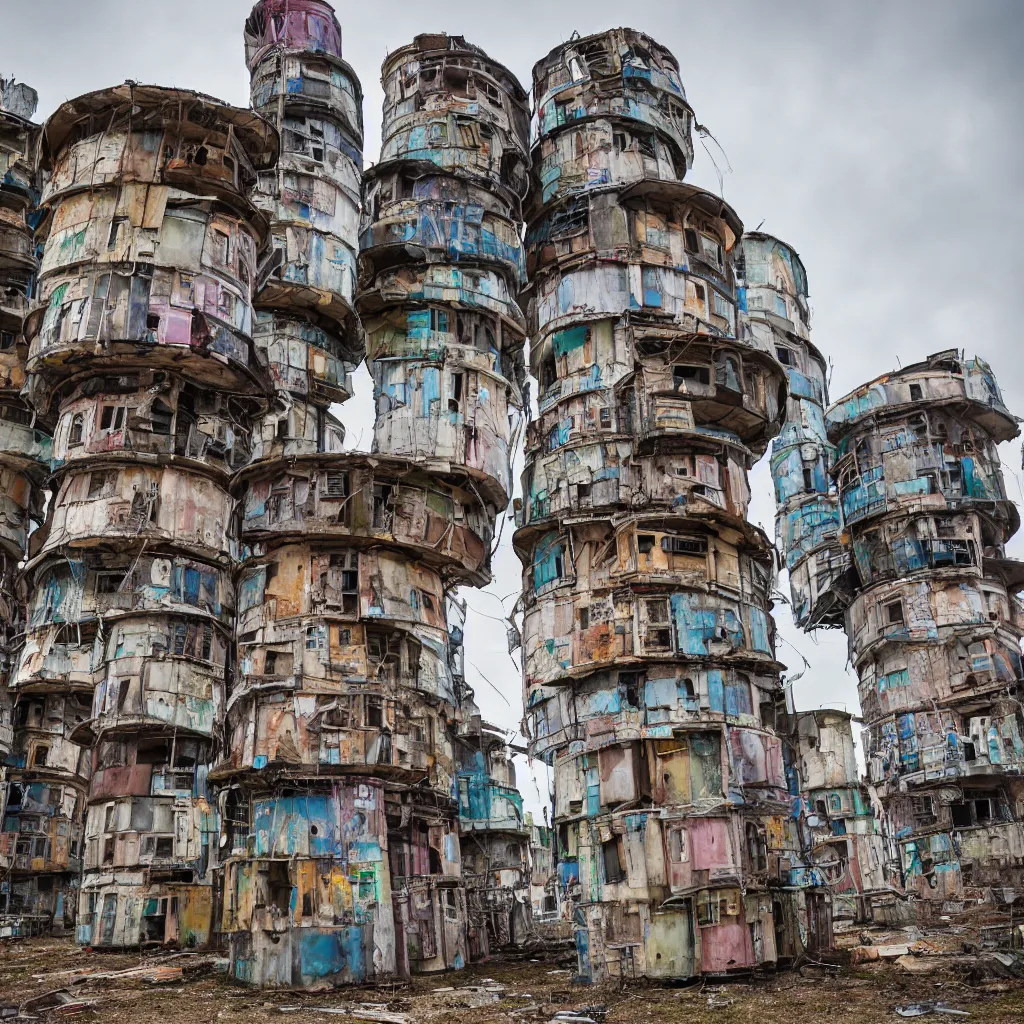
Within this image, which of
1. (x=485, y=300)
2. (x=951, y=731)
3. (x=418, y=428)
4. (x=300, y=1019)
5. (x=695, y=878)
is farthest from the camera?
(x=951, y=731)

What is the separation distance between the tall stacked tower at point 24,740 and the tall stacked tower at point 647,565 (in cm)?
2819

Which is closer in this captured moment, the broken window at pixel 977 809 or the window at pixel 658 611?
the window at pixel 658 611

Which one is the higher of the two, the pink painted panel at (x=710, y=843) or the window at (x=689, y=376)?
the window at (x=689, y=376)

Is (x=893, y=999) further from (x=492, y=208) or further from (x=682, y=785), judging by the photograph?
(x=492, y=208)

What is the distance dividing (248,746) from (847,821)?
1376 inches

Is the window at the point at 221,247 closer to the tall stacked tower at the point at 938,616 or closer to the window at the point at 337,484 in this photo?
the window at the point at 337,484

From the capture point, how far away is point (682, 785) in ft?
120

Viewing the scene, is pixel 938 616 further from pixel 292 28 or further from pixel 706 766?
pixel 292 28

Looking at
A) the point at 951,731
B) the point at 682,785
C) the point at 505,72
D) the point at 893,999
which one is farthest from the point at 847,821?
→ the point at 505,72

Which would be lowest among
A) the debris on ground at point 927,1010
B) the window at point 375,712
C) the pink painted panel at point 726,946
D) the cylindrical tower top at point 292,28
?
the debris on ground at point 927,1010

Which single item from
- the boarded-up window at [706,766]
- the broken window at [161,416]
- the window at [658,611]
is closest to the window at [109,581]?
the broken window at [161,416]

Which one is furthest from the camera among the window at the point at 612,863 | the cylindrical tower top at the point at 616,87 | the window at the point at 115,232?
the cylindrical tower top at the point at 616,87

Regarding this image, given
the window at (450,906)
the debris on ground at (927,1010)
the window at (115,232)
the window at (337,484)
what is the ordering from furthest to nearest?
the window at (115,232), the window at (337,484), the window at (450,906), the debris on ground at (927,1010)

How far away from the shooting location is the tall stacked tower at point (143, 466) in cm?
4522
